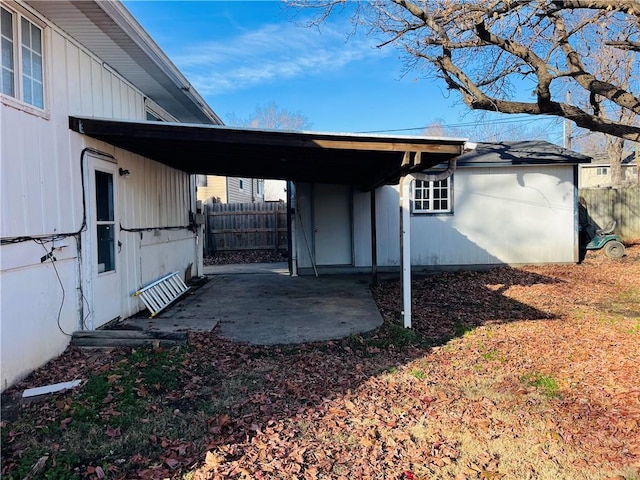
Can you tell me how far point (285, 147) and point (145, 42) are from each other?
2156 mm

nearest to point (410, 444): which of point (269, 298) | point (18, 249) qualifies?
point (18, 249)

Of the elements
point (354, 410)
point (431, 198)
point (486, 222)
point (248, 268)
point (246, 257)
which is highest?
point (431, 198)

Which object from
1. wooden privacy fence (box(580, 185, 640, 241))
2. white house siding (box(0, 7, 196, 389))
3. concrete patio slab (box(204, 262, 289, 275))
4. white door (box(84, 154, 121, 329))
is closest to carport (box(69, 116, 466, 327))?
white house siding (box(0, 7, 196, 389))

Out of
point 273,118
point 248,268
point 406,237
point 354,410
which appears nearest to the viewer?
point 354,410

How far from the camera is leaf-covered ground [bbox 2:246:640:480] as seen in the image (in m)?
2.63

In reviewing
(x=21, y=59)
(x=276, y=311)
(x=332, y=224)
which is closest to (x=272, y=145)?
(x=21, y=59)

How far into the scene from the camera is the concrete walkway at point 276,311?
219 inches

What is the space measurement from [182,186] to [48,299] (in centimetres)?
555

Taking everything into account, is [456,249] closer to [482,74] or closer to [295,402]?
[482,74]

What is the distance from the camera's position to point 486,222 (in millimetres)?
10867

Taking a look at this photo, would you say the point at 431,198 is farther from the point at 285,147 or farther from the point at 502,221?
the point at 285,147

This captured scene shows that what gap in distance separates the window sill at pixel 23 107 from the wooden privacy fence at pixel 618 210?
14609 mm

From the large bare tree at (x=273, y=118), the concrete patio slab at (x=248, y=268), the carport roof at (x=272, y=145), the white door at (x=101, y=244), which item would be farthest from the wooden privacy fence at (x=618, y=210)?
the large bare tree at (x=273, y=118)

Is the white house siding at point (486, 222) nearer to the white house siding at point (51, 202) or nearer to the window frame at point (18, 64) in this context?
the white house siding at point (51, 202)
